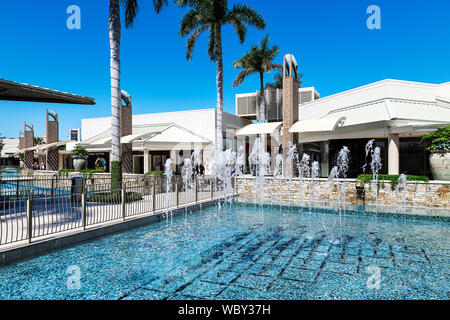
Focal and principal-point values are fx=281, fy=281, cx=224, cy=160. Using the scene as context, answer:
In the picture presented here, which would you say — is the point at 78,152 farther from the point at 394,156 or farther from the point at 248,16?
the point at 394,156

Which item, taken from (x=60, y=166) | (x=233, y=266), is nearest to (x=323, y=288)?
(x=233, y=266)

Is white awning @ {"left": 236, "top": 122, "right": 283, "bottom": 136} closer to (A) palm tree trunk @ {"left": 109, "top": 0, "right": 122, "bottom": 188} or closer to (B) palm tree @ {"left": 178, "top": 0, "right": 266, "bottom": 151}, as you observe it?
(B) palm tree @ {"left": 178, "top": 0, "right": 266, "bottom": 151}

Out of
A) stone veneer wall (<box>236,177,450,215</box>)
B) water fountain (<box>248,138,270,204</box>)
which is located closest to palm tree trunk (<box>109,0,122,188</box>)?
stone veneer wall (<box>236,177,450,215</box>)

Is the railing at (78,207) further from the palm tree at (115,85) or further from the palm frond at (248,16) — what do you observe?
the palm frond at (248,16)

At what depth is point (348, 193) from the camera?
13.4 metres

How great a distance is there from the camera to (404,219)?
33.5 feet

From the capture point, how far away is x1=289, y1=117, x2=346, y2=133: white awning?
14.8 metres

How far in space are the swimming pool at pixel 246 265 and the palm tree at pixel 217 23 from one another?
12.4 meters

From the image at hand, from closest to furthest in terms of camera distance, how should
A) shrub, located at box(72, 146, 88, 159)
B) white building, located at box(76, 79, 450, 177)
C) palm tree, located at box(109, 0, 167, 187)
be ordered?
palm tree, located at box(109, 0, 167, 187) → white building, located at box(76, 79, 450, 177) → shrub, located at box(72, 146, 88, 159)

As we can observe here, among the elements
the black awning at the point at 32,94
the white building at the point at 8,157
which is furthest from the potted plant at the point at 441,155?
the white building at the point at 8,157

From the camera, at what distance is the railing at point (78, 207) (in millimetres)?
6746

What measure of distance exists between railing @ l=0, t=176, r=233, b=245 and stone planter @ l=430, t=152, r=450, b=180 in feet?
32.1

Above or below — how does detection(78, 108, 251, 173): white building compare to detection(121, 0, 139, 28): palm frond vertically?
below

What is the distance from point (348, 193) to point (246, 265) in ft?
30.4
